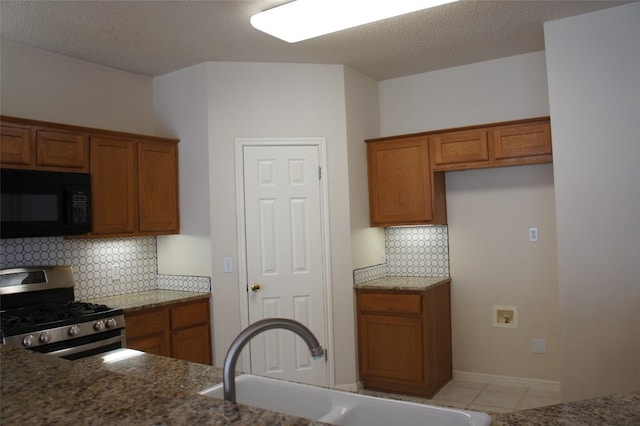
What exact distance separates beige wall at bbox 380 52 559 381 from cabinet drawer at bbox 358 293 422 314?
692 millimetres

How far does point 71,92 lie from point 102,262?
4.41ft

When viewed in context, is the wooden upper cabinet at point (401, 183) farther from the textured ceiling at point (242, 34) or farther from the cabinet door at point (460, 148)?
the textured ceiling at point (242, 34)

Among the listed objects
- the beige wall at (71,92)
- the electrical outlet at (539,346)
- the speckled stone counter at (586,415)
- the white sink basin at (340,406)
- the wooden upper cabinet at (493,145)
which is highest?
the beige wall at (71,92)

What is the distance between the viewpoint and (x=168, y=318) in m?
3.79

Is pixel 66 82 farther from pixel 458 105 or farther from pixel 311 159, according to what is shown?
pixel 458 105

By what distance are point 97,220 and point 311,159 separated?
1702mm

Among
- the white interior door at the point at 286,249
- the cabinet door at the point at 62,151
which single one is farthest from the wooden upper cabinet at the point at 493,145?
the cabinet door at the point at 62,151

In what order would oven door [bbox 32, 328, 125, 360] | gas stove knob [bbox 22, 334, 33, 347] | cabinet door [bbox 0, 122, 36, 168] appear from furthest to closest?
1. cabinet door [bbox 0, 122, 36, 168]
2. oven door [bbox 32, 328, 125, 360]
3. gas stove knob [bbox 22, 334, 33, 347]

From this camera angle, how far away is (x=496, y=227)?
438cm

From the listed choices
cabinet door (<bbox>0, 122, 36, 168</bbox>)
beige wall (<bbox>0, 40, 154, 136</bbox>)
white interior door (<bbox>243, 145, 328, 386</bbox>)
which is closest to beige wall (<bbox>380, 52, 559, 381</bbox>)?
white interior door (<bbox>243, 145, 328, 386</bbox>)

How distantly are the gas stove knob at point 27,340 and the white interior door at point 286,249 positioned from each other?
1606 mm

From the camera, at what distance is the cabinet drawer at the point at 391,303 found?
4059 millimetres

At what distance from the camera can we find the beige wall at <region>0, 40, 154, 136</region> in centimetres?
363

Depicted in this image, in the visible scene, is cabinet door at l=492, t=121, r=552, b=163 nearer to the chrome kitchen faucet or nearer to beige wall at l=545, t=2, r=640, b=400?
beige wall at l=545, t=2, r=640, b=400
